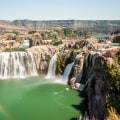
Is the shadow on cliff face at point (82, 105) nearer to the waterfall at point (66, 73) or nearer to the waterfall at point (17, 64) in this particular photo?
the waterfall at point (66, 73)

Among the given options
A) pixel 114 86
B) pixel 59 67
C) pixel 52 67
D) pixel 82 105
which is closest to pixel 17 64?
pixel 52 67

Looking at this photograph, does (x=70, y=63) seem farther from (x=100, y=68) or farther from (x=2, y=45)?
(x=2, y=45)

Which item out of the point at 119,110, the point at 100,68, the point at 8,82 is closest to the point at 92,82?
the point at 100,68

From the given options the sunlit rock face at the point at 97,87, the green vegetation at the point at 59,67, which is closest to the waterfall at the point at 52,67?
the green vegetation at the point at 59,67

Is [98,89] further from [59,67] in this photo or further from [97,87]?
[59,67]

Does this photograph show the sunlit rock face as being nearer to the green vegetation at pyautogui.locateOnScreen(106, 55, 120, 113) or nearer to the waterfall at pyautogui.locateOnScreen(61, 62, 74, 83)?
the green vegetation at pyautogui.locateOnScreen(106, 55, 120, 113)

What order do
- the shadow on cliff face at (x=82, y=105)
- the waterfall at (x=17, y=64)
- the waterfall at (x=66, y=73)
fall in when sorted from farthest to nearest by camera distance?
1. the waterfall at (x=17, y=64)
2. the waterfall at (x=66, y=73)
3. the shadow on cliff face at (x=82, y=105)

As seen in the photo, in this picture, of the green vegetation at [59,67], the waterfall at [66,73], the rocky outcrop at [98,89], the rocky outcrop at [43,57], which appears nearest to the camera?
the rocky outcrop at [98,89]
